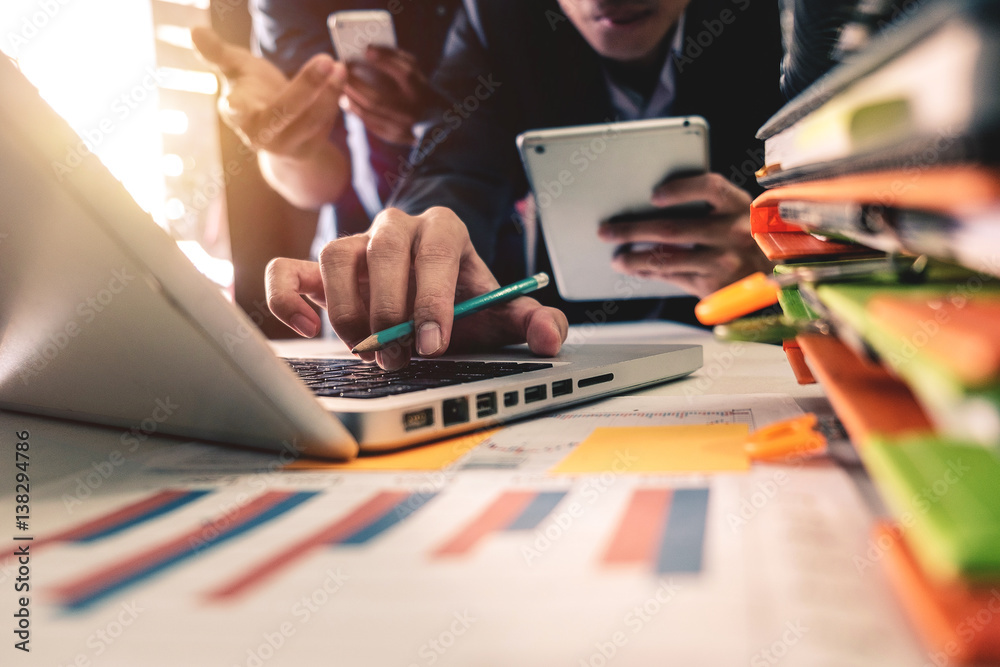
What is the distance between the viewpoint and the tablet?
2.48ft

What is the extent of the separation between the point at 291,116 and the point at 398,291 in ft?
4.30

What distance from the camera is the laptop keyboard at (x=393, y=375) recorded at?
0.43 m

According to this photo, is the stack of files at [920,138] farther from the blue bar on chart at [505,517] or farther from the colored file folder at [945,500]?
the blue bar on chart at [505,517]

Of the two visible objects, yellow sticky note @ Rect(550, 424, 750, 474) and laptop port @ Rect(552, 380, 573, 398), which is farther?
laptop port @ Rect(552, 380, 573, 398)

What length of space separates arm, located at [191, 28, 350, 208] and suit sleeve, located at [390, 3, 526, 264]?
0.74 ft

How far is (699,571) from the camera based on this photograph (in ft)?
0.68

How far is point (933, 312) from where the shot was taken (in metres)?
0.17

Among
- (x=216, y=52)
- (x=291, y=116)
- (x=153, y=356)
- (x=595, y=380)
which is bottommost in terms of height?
(x=595, y=380)

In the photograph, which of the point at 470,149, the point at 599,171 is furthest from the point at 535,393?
the point at 470,149

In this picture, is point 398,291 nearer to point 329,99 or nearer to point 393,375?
point 393,375

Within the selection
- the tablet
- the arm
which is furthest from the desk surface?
the arm

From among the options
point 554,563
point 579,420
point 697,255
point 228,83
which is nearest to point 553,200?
point 697,255

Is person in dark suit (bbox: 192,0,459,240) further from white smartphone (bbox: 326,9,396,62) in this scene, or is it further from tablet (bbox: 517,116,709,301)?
tablet (bbox: 517,116,709,301)

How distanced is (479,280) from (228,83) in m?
1.21
